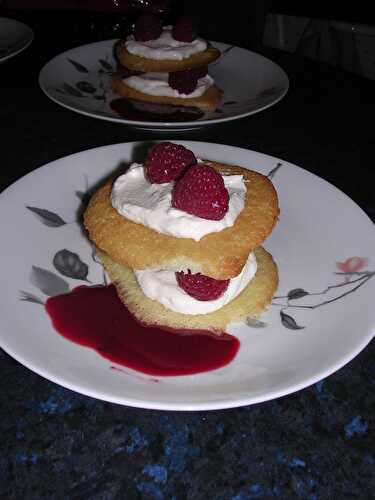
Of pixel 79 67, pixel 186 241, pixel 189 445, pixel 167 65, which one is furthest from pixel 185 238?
pixel 79 67

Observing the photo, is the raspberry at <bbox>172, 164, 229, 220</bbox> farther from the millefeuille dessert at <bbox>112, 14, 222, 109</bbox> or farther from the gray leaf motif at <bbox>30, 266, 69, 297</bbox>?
the millefeuille dessert at <bbox>112, 14, 222, 109</bbox>

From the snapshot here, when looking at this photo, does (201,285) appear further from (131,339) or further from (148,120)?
(148,120)

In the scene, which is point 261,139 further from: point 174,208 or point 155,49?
point 174,208

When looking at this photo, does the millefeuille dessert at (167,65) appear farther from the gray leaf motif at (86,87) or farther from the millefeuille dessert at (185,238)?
the millefeuille dessert at (185,238)

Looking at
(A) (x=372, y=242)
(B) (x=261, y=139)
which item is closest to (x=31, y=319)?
(A) (x=372, y=242)

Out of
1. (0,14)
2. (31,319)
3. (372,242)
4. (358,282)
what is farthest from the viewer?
(0,14)

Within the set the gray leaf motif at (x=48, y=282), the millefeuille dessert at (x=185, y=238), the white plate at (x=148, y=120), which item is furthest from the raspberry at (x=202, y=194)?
→ the white plate at (x=148, y=120)
